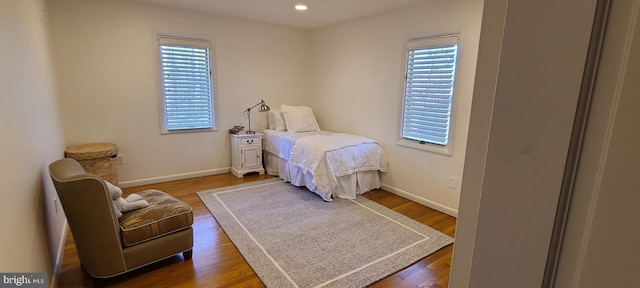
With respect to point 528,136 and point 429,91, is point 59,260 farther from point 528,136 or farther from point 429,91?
point 429,91

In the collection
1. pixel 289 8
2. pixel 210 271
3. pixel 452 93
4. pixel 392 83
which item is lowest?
pixel 210 271

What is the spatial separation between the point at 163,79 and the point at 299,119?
199cm

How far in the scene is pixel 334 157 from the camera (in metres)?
3.54

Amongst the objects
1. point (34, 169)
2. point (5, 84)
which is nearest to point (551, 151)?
point (5, 84)

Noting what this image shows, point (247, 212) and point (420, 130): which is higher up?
point (420, 130)

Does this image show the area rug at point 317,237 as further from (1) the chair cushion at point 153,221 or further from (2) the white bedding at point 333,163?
(1) the chair cushion at point 153,221

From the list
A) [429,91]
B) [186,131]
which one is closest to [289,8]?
[429,91]

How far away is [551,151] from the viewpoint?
1.36ft

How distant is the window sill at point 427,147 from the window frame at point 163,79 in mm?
2717

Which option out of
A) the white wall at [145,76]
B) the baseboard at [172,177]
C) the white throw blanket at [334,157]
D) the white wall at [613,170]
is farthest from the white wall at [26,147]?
the white throw blanket at [334,157]

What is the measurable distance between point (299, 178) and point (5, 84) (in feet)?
9.49

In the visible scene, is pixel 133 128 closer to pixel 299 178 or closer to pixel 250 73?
pixel 250 73

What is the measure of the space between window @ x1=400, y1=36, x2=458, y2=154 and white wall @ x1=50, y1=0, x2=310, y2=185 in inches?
90.3

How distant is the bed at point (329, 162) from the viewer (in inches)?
138
